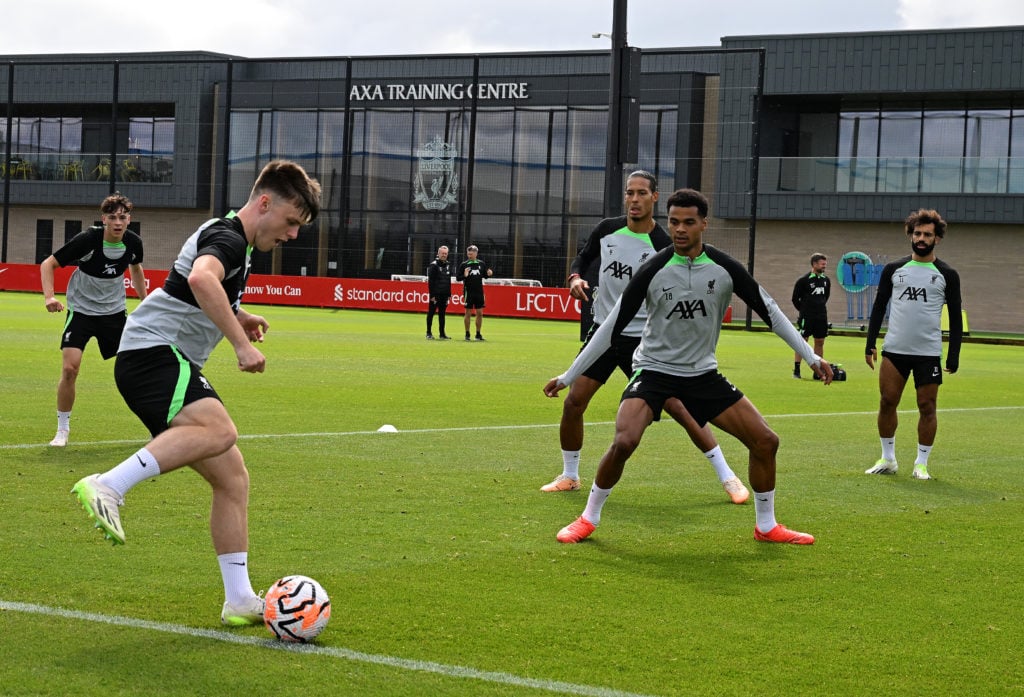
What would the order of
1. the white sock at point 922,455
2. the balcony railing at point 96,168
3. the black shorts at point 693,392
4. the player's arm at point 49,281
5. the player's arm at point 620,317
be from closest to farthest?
the player's arm at point 620,317, the black shorts at point 693,392, the white sock at point 922,455, the player's arm at point 49,281, the balcony railing at point 96,168

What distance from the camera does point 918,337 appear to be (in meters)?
11.5

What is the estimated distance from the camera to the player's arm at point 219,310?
17.8 feet

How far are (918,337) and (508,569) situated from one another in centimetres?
562

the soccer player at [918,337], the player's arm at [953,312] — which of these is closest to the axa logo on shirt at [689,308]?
the soccer player at [918,337]

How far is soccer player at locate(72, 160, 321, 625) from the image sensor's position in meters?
5.66

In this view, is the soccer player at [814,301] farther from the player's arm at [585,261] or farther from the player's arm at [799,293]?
the player's arm at [585,261]

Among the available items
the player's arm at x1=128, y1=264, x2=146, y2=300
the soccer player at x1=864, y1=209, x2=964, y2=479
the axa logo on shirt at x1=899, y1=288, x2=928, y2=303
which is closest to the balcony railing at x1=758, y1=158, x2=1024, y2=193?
the soccer player at x1=864, y1=209, x2=964, y2=479

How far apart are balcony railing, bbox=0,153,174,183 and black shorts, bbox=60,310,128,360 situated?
4926 cm

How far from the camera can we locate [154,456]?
5582 millimetres

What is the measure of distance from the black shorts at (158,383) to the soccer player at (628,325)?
4.23m

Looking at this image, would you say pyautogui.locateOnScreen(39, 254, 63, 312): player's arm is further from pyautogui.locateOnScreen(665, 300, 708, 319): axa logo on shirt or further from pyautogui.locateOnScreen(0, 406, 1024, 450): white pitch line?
pyautogui.locateOnScreen(665, 300, 708, 319): axa logo on shirt

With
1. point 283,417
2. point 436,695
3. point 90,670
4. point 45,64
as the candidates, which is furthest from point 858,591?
point 45,64

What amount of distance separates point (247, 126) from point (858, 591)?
5415 cm

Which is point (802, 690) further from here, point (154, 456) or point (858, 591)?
point (154, 456)
